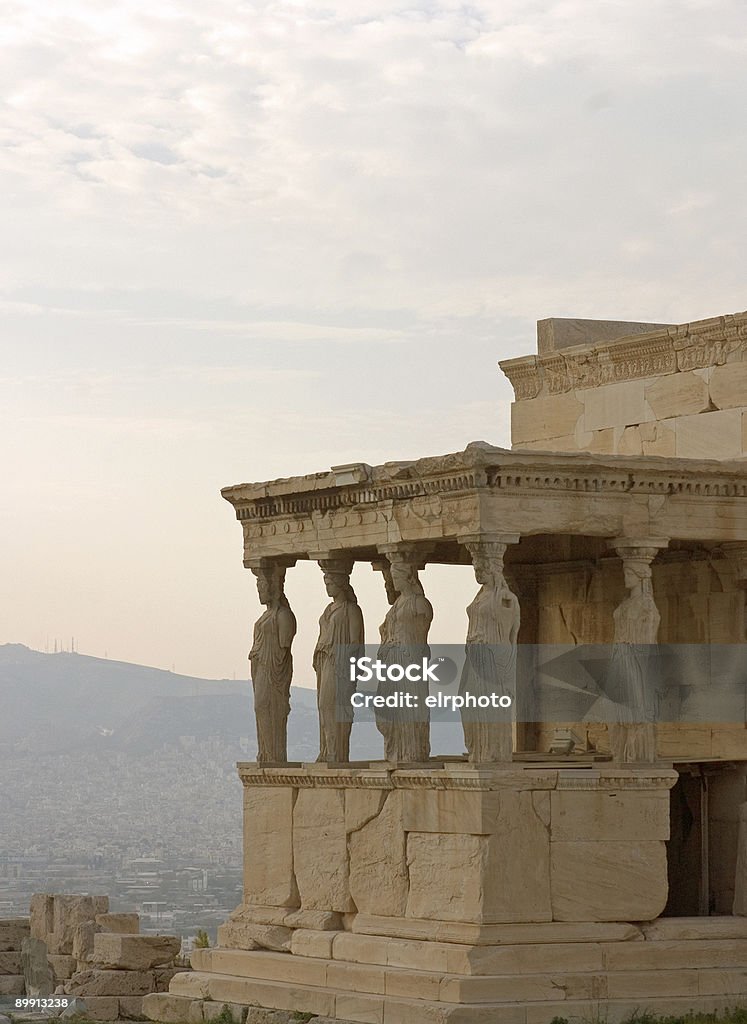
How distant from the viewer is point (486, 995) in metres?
17.6

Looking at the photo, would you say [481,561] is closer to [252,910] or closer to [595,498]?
[595,498]

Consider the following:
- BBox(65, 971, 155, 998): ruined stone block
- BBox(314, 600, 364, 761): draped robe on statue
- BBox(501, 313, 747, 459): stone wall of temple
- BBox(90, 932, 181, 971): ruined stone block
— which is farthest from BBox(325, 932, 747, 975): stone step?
BBox(501, 313, 747, 459): stone wall of temple

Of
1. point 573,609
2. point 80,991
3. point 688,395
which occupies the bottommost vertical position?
point 80,991

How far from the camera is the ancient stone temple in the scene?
1816cm

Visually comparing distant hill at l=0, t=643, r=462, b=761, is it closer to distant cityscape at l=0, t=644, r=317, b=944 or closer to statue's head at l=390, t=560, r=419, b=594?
distant cityscape at l=0, t=644, r=317, b=944

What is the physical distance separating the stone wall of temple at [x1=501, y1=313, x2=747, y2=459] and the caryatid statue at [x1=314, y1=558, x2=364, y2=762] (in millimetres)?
2430

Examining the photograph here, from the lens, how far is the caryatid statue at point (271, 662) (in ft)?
68.6

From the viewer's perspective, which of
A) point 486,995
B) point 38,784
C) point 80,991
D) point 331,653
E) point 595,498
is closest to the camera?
point 486,995

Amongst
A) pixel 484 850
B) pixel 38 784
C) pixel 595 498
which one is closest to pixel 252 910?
pixel 484 850

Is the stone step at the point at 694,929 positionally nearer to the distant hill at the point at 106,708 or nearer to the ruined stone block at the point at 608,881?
the ruined stone block at the point at 608,881

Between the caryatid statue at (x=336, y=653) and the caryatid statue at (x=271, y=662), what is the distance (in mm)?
743

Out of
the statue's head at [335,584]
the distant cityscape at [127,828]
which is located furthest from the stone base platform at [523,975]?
the distant cityscape at [127,828]

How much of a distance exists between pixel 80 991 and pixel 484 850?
570cm

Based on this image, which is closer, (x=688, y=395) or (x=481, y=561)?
(x=481, y=561)
